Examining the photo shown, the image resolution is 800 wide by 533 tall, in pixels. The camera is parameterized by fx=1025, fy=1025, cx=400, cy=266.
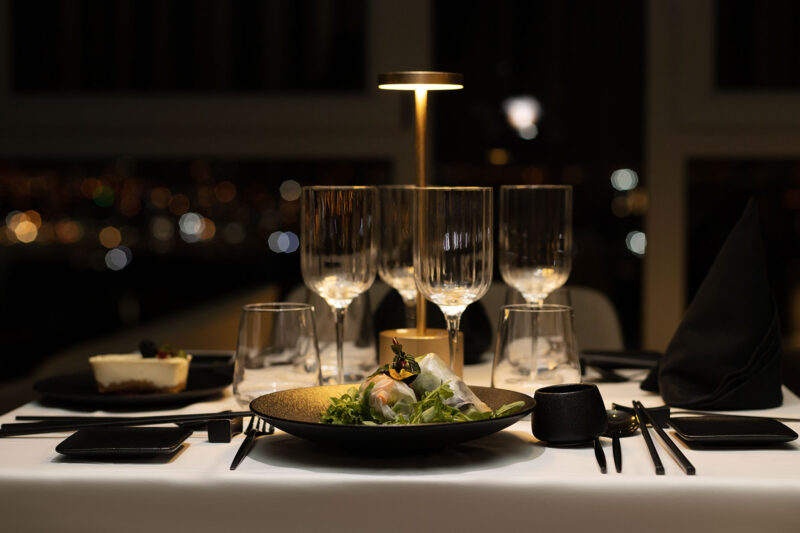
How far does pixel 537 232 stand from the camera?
→ 1.47m

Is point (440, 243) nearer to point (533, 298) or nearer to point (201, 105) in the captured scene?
point (533, 298)

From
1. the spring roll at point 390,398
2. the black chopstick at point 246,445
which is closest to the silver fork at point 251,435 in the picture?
the black chopstick at point 246,445

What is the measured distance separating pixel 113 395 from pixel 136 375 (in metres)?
0.05

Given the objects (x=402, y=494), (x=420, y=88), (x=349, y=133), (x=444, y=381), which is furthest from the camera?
(x=349, y=133)

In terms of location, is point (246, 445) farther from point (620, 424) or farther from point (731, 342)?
point (731, 342)

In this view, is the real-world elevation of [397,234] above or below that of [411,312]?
above

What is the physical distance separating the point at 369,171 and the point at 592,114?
0.91 metres

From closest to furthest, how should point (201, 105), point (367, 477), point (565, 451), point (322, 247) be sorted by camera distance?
1. point (367, 477)
2. point (565, 451)
3. point (322, 247)
4. point (201, 105)

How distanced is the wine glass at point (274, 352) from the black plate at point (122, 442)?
0.15 meters

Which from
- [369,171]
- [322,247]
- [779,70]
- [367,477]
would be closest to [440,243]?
[322,247]

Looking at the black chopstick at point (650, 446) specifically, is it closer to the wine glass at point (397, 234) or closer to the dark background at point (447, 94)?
the wine glass at point (397, 234)

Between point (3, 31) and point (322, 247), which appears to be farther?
point (3, 31)

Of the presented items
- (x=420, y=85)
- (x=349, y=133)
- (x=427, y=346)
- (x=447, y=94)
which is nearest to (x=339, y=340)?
(x=427, y=346)

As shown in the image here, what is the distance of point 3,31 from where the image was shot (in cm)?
409
